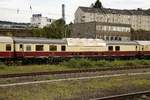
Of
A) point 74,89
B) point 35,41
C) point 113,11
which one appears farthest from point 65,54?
point 113,11

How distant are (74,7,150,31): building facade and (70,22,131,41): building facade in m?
23.9

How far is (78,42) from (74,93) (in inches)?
919

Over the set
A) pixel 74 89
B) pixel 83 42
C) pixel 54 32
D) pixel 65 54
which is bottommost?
pixel 74 89

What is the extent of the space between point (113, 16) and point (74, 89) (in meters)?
105

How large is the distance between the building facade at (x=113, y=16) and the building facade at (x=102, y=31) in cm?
2390

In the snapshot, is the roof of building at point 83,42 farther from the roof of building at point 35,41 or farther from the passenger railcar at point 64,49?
the roof of building at point 35,41

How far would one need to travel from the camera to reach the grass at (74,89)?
55.0ft

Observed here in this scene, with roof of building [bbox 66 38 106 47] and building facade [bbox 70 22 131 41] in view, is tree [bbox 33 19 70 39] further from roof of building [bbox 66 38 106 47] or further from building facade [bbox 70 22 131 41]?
roof of building [bbox 66 38 106 47]

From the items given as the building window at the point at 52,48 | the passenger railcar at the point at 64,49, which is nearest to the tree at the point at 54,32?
the passenger railcar at the point at 64,49

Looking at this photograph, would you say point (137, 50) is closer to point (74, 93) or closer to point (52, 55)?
point (52, 55)

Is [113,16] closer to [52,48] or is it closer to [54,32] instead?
[54,32]

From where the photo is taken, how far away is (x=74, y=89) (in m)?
19.0

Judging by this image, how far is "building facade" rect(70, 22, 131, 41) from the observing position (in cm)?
8319

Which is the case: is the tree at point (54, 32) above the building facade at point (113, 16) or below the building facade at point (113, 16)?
below
